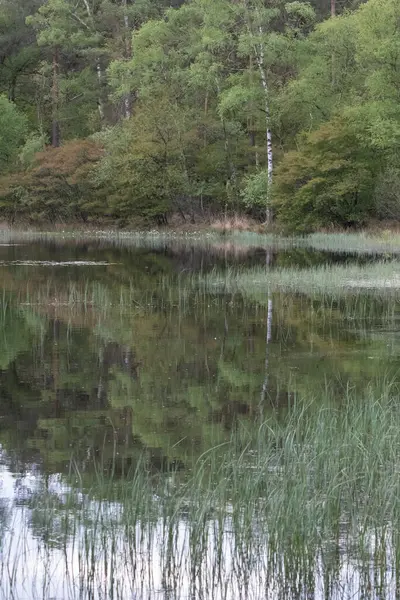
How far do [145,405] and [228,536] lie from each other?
13.1 ft

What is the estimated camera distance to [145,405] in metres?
9.78

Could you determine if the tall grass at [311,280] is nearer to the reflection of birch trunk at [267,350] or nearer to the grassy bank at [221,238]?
the reflection of birch trunk at [267,350]

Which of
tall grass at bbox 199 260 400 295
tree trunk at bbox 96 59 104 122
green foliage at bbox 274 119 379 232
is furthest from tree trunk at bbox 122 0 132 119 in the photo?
tall grass at bbox 199 260 400 295

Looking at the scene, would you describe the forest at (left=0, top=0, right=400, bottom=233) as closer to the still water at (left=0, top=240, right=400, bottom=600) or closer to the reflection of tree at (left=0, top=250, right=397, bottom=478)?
the still water at (left=0, top=240, right=400, bottom=600)

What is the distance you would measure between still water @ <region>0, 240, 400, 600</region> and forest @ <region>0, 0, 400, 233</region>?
1639cm

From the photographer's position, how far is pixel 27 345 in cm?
1375

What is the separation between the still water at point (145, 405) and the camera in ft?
17.4

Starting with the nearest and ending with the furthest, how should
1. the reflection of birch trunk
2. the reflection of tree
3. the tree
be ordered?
the reflection of tree
the reflection of birch trunk
the tree

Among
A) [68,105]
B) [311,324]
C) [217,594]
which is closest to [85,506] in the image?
[217,594]

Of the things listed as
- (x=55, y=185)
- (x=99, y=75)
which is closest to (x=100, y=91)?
(x=99, y=75)

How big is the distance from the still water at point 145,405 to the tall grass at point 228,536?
0.01m

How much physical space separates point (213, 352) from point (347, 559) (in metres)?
7.79

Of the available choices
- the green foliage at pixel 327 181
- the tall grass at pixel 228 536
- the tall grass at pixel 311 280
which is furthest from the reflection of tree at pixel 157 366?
the green foliage at pixel 327 181

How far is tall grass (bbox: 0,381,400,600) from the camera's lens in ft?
17.1
